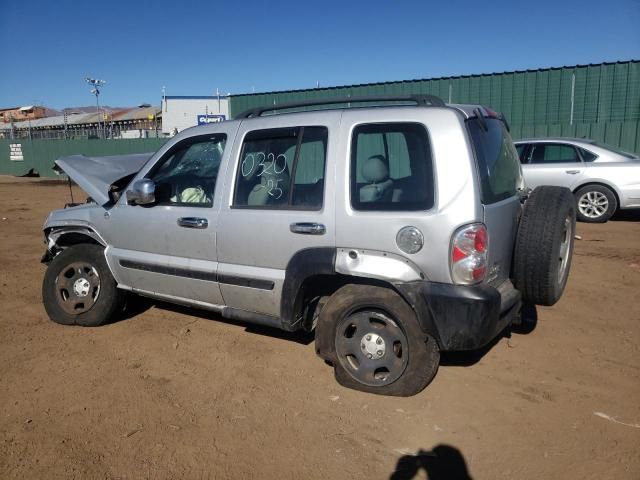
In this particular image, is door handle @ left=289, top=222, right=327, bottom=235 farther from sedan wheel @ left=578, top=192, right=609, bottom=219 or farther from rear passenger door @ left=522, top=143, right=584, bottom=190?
sedan wheel @ left=578, top=192, right=609, bottom=219

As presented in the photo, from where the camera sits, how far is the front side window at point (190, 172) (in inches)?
166

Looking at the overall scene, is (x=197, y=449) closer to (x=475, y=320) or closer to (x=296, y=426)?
(x=296, y=426)

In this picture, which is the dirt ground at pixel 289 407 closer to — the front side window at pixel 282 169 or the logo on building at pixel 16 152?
the front side window at pixel 282 169

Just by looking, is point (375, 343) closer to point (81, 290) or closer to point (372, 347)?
point (372, 347)

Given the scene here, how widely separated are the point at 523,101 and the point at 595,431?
13611mm

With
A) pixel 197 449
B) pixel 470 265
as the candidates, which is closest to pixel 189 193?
pixel 197 449

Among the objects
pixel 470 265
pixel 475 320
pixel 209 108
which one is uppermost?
pixel 209 108

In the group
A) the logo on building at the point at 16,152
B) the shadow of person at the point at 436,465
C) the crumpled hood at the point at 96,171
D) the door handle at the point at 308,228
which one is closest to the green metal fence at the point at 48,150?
the logo on building at the point at 16,152

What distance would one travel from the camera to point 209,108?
83.7 ft

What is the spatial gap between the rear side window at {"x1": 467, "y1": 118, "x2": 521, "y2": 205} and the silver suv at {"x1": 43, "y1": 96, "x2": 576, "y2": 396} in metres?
0.02

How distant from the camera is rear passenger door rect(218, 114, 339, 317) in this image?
3629mm

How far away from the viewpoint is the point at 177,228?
4238mm

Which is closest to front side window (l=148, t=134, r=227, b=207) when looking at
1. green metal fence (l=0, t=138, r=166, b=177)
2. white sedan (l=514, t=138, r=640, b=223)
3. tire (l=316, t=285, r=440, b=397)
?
tire (l=316, t=285, r=440, b=397)

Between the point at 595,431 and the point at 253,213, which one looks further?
the point at 253,213
